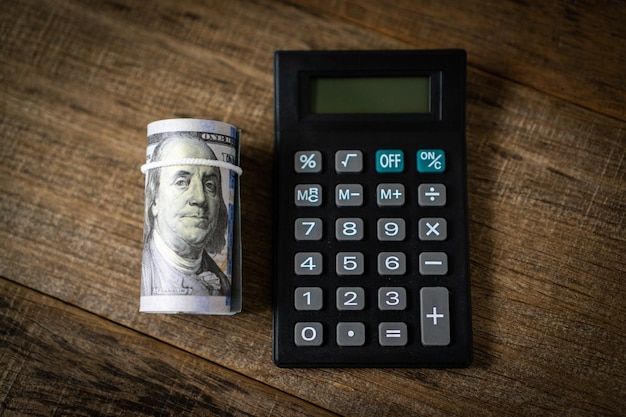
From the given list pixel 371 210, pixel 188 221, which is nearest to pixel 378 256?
pixel 371 210

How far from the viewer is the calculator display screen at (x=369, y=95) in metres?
0.47

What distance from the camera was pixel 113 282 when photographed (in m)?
0.47

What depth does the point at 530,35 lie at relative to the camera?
494 millimetres

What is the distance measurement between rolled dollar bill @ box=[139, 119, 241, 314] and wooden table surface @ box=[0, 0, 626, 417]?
0.04 metres

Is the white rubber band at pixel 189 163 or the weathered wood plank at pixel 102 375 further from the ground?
the white rubber band at pixel 189 163

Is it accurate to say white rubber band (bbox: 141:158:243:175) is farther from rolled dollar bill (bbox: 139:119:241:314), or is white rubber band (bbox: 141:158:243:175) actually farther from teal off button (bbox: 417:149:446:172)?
teal off button (bbox: 417:149:446:172)

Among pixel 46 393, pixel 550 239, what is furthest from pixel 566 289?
pixel 46 393

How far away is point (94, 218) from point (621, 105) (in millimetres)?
454

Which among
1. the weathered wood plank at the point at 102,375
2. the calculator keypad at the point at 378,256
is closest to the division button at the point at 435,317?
the calculator keypad at the point at 378,256

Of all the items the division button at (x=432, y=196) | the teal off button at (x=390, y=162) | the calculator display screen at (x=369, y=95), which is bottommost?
the division button at (x=432, y=196)

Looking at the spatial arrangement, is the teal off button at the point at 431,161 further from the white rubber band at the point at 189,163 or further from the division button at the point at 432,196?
the white rubber band at the point at 189,163

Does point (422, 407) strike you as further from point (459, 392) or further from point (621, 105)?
point (621, 105)

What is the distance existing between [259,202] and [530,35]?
275 mm

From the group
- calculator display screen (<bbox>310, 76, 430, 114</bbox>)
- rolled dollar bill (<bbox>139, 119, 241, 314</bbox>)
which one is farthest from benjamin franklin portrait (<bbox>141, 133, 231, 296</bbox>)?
calculator display screen (<bbox>310, 76, 430, 114</bbox>)
